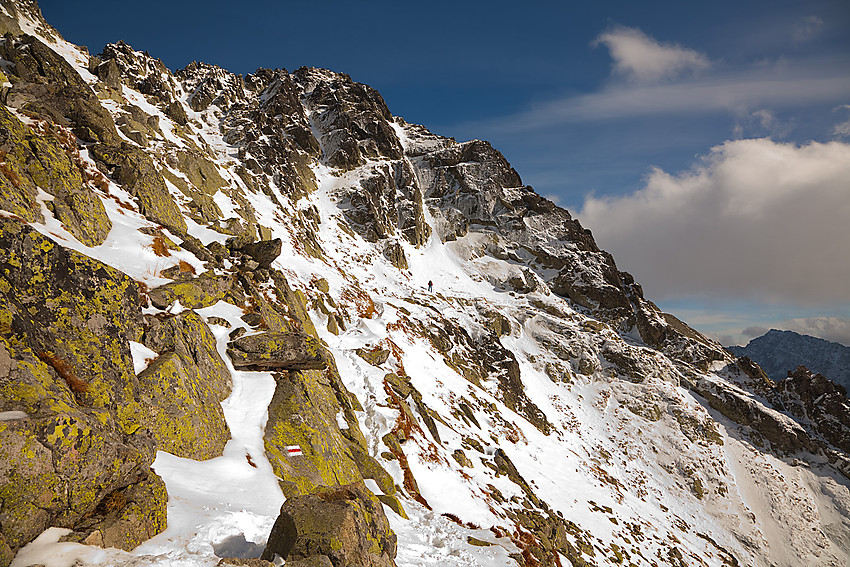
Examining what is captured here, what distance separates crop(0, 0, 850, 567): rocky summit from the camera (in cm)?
701

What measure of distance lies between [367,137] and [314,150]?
1562 centimetres

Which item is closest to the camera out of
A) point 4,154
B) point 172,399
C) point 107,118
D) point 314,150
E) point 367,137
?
point 172,399

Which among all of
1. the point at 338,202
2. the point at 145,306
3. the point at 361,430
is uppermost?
the point at 338,202

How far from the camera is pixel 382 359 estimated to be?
90.9ft

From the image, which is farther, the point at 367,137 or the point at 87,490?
the point at 367,137

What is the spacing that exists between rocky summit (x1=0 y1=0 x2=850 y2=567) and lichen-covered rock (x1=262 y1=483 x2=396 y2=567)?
49 mm

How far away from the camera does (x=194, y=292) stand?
51.0ft

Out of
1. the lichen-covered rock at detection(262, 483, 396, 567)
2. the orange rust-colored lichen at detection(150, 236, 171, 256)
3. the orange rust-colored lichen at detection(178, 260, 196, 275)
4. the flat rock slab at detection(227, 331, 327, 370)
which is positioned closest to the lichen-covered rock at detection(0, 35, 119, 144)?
the orange rust-colored lichen at detection(150, 236, 171, 256)

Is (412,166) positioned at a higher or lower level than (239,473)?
higher

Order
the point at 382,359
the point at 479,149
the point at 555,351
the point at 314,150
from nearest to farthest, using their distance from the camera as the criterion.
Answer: the point at 382,359
the point at 555,351
the point at 314,150
the point at 479,149

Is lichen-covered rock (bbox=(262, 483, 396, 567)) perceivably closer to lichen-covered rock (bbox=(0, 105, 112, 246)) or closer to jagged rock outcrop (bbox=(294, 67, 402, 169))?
lichen-covered rock (bbox=(0, 105, 112, 246))

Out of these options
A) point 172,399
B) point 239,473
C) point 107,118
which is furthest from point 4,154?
point 107,118

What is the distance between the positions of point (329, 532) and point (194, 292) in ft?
41.2

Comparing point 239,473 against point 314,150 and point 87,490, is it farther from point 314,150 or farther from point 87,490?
point 314,150
